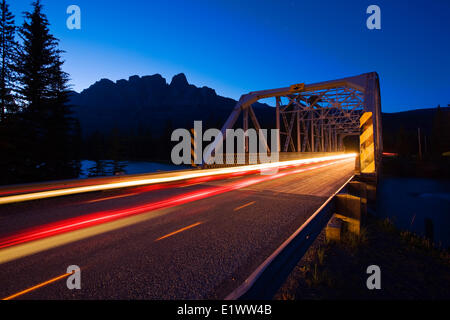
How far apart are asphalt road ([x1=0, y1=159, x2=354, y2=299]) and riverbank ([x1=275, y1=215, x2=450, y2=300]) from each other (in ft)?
2.34

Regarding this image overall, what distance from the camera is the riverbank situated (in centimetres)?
323

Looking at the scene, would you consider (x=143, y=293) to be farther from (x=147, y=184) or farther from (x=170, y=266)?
(x=147, y=184)

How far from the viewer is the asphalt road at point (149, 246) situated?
9.66 ft

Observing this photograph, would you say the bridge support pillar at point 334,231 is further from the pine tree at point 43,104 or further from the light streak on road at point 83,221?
the pine tree at point 43,104

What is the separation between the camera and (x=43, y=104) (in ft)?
54.6

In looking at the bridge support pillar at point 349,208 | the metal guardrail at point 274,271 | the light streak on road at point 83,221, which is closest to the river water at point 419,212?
the bridge support pillar at point 349,208

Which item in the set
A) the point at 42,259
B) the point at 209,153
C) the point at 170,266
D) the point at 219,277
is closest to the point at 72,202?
the point at 42,259

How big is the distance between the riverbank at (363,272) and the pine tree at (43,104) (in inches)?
754

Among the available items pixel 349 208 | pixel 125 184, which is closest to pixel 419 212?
pixel 349 208

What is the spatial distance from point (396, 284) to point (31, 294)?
20.1 ft

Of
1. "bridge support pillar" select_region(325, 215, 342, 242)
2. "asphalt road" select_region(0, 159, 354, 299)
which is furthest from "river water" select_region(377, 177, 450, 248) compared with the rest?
"asphalt road" select_region(0, 159, 354, 299)

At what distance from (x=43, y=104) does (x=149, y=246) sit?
63.9 feet

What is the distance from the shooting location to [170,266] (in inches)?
136

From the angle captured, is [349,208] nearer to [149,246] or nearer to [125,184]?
[149,246]
